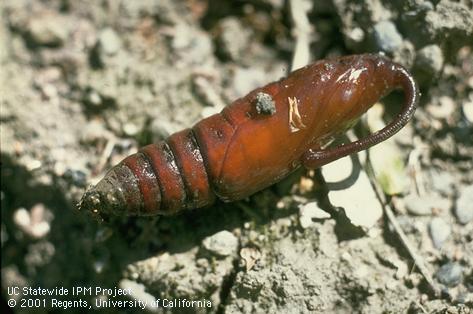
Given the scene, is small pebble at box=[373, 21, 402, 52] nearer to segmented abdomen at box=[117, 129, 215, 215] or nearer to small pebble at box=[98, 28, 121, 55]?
segmented abdomen at box=[117, 129, 215, 215]

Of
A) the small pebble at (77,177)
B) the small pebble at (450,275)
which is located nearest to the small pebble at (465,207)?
the small pebble at (450,275)

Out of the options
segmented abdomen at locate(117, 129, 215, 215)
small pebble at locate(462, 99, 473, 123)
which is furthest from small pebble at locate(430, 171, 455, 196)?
segmented abdomen at locate(117, 129, 215, 215)

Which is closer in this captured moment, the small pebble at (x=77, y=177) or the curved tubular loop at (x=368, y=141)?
the curved tubular loop at (x=368, y=141)

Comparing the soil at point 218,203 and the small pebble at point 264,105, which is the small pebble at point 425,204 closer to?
the soil at point 218,203

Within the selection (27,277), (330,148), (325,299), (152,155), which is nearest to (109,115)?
(152,155)

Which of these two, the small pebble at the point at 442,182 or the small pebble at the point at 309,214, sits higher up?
the small pebble at the point at 442,182

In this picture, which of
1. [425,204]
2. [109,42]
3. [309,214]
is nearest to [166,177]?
[309,214]
